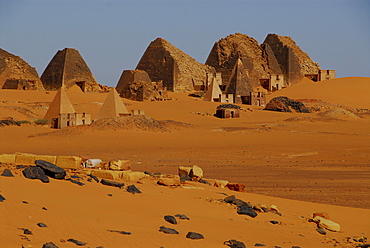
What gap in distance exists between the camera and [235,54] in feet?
236

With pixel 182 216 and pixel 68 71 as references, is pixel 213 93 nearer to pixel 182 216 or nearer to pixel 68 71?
pixel 68 71

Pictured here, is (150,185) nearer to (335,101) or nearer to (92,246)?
(92,246)

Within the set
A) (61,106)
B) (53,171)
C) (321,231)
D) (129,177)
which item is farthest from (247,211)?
(61,106)

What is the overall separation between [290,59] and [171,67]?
19.7m

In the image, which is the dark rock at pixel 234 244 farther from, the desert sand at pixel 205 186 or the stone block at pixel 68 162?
the stone block at pixel 68 162

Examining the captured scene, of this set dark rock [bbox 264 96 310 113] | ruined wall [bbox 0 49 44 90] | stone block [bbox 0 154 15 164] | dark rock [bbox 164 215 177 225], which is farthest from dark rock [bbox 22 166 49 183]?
ruined wall [bbox 0 49 44 90]

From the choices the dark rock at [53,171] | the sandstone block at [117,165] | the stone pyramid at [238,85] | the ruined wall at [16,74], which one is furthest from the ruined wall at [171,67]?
the dark rock at [53,171]

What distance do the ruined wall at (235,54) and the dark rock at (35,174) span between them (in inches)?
2451

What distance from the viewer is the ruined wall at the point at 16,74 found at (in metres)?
44.3

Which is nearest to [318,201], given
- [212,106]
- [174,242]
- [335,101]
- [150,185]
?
[150,185]

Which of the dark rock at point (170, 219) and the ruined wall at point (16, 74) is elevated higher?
the ruined wall at point (16, 74)

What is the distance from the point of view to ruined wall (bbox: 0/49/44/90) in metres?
44.3

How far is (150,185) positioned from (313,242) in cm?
314

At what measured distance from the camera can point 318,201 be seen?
1102 centimetres
